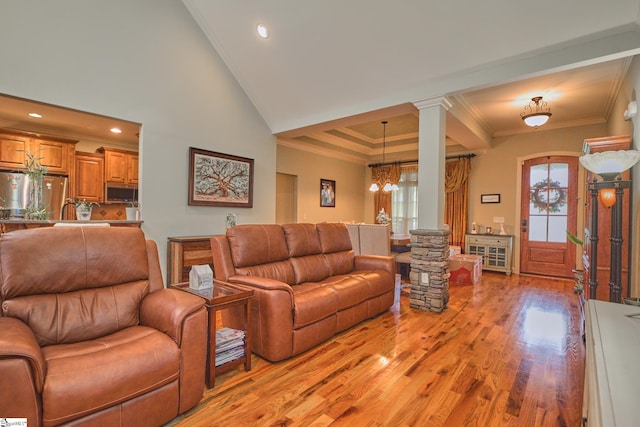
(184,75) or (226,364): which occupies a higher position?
(184,75)

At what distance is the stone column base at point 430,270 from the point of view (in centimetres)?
359

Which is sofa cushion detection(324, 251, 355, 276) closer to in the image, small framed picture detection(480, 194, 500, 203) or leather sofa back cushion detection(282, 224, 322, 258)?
leather sofa back cushion detection(282, 224, 322, 258)

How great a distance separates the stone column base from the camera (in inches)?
141

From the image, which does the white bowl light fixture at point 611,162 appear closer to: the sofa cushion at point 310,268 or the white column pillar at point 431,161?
the white column pillar at point 431,161

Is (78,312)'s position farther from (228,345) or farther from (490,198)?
(490,198)

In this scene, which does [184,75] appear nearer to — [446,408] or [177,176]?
[177,176]

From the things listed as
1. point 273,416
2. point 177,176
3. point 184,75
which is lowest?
point 273,416

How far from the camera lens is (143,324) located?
1966 millimetres

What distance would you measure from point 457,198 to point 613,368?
248 inches

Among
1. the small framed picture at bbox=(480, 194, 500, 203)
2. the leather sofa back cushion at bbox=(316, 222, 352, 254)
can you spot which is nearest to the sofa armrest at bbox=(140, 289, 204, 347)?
the leather sofa back cushion at bbox=(316, 222, 352, 254)

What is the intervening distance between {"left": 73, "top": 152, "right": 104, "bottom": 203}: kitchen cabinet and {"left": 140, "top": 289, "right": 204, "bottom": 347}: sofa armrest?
4884mm

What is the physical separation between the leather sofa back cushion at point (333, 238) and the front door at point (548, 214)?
436 cm

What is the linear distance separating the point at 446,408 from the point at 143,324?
1.98 meters

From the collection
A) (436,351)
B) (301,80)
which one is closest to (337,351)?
(436,351)
